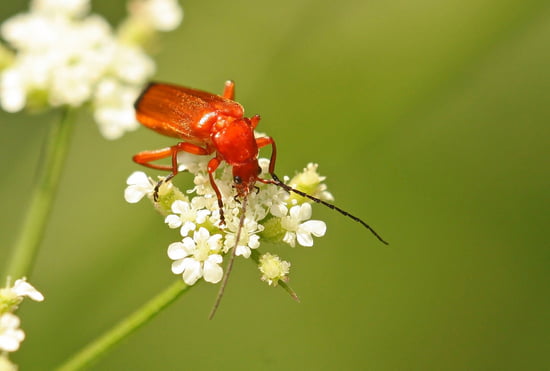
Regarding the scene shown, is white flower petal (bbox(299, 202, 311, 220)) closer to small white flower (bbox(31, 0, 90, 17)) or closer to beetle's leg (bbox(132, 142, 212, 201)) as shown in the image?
beetle's leg (bbox(132, 142, 212, 201))

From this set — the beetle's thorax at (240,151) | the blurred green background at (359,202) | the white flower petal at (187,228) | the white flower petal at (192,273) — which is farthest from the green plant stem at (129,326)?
the blurred green background at (359,202)

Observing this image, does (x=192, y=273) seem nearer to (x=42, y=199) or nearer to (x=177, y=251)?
(x=177, y=251)

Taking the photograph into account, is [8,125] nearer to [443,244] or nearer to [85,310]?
[85,310]

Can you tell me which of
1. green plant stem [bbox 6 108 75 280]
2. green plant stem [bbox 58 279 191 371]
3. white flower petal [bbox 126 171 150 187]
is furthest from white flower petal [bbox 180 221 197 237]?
green plant stem [bbox 6 108 75 280]

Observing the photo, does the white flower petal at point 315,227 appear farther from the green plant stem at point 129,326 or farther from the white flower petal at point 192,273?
the green plant stem at point 129,326

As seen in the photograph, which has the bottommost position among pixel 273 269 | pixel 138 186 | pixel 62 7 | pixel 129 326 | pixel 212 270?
pixel 129 326

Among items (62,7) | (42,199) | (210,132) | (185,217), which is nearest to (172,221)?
(185,217)

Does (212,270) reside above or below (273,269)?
below
